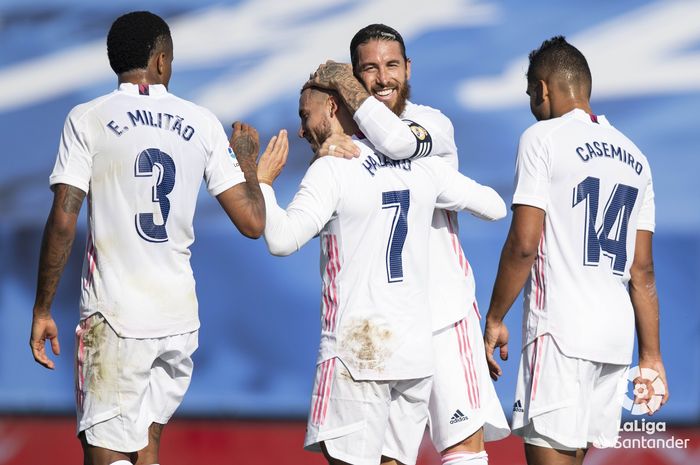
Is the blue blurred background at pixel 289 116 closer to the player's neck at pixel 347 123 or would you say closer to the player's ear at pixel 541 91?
the player's ear at pixel 541 91

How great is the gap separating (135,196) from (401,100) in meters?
1.19

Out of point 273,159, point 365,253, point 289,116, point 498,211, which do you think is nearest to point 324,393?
point 365,253

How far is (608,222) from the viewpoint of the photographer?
4.68m

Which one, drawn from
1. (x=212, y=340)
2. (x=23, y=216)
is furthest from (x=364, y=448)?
(x=23, y=216)

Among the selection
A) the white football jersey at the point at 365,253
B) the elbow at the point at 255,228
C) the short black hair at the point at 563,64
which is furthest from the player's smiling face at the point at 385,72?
the elbow at the point at 255,228

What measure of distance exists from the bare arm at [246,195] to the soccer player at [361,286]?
0.07m

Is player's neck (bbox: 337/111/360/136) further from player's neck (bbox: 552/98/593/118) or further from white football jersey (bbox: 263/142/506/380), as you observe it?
player's neck (bbox: 552/98/593/118)

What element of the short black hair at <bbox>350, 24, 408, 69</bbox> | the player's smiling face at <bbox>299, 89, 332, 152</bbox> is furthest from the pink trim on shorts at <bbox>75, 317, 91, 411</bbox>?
the short black hair at <bbox>350, 24, 408, 69</bbox>

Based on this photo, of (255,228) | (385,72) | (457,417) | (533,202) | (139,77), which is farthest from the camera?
(385,72)

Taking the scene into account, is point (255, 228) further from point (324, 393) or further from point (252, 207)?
point (324, 393)

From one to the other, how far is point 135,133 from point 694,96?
393 centimetres

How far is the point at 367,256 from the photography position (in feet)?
14.1

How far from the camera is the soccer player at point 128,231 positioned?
430cm

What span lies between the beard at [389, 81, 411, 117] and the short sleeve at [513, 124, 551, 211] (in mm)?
541
